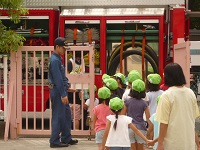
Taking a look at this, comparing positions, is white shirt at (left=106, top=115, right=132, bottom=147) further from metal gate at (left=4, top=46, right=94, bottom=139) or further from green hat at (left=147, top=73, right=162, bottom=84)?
metal gate at (left=4, top=46, right=94, bottom=139)

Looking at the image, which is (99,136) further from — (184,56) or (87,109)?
(87,109)

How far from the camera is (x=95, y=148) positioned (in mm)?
10703

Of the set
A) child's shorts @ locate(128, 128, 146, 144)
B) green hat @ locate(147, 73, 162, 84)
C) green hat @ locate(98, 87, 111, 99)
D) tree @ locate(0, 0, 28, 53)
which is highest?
tree @ locate(0, 0, 28, 53)

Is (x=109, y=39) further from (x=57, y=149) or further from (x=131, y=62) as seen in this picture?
(x=57, y=149)

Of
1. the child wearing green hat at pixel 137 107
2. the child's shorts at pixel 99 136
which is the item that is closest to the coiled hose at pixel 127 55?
the child wearing green hat at pixel 137 107

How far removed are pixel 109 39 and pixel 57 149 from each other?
12.1 ft

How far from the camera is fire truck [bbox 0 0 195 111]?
13352 millimetres

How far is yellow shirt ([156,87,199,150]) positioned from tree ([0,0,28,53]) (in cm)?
617

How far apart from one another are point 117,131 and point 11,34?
4.93 meters

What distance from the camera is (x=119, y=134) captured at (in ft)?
25.5

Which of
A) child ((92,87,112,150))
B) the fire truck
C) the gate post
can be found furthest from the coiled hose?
child ((92,87,112,150))

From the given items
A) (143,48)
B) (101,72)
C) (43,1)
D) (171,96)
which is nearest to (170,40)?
(143,48)

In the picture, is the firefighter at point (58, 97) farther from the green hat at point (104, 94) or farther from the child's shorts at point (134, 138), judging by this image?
the child's shorts at point (134, 138)

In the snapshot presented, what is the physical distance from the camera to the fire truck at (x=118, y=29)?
1335 centimetres
